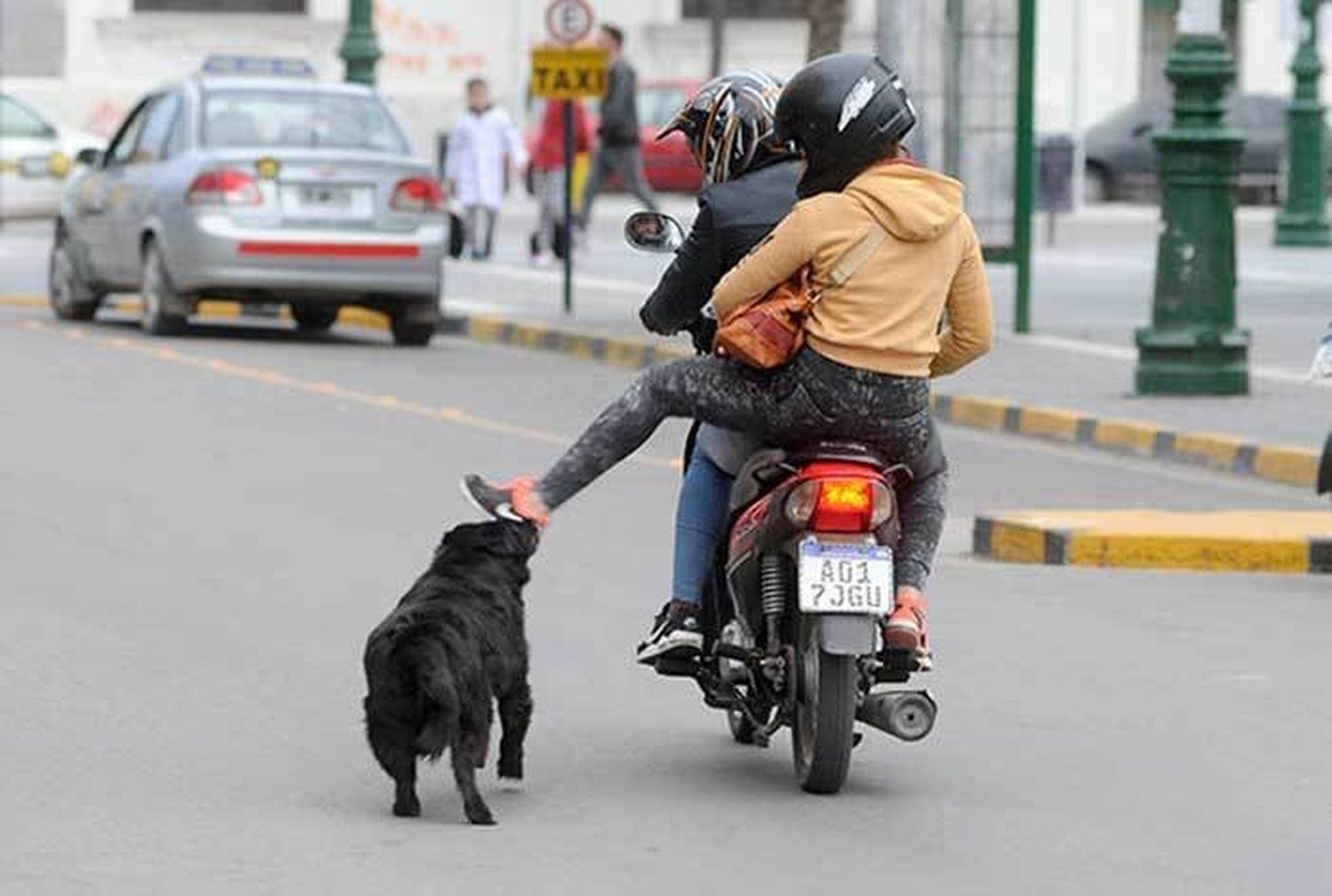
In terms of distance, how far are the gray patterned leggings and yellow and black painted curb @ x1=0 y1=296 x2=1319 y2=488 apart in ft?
15.3

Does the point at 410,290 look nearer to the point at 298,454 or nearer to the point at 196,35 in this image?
the point at 298,454

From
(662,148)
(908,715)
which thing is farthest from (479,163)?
(908,715)

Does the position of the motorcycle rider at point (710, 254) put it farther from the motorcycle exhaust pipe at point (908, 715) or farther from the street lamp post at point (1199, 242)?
the street lamp post at point (1199, 242)

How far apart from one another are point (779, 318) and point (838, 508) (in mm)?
447

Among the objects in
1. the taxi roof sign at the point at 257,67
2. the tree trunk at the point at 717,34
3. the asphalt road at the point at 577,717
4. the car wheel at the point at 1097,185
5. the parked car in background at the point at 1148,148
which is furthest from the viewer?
the car wheel at the point at 1097,185

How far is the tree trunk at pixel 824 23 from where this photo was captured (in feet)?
82.1

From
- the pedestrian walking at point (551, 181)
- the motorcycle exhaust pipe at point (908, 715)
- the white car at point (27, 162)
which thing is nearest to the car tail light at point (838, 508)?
the motorcycle exhaust pipe at point (908, 715)

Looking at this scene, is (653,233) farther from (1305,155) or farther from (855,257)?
(1305,155)

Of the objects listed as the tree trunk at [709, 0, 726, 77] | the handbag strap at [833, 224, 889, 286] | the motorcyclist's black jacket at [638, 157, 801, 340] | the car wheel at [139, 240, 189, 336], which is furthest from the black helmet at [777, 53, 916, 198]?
the tree trunk at [709, 0, 726, 77]

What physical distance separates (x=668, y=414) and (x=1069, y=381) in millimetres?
12277

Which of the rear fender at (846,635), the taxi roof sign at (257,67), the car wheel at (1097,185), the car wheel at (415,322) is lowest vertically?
the car wheel at (1097,185)

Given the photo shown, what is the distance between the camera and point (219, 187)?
74.2 ft

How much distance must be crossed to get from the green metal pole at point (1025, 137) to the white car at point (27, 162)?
1574 centimetres

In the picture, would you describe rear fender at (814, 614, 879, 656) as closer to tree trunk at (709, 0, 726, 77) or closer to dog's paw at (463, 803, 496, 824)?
dog's paw at (463, 803, 496, 824)
